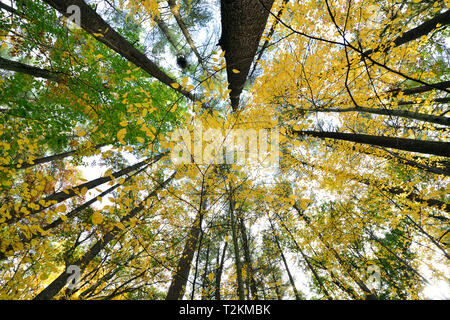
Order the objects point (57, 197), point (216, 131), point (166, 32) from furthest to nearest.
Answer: point (166, 32)
point (57, 197)
point (216, 131)

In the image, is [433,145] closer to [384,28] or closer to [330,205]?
[384,28]

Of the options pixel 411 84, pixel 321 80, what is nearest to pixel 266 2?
pixel 321 80

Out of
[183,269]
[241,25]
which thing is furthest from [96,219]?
[183,269]

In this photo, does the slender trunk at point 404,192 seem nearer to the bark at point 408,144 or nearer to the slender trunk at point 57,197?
the bark at point 408,144

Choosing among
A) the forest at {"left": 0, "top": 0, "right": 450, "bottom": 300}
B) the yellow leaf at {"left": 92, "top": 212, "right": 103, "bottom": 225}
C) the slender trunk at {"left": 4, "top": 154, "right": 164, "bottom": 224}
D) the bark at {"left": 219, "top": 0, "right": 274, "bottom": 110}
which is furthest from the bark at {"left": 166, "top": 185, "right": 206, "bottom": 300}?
the bark at {"left": 219, "top": 0, "right": 274, "bottom": 110}

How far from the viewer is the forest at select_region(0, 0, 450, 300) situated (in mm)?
2713

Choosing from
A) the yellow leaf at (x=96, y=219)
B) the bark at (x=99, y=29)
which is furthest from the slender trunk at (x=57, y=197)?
the bark at (x=99, y=29)

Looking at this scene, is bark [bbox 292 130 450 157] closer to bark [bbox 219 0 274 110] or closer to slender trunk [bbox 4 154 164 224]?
bark [bbox 219 0 274 110]

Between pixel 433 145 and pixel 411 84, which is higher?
pixel 411 84

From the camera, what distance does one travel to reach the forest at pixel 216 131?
2.71 meters

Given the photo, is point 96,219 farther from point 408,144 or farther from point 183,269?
point 183,269

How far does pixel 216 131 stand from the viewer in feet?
12.3

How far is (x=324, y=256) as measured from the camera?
346 inches
